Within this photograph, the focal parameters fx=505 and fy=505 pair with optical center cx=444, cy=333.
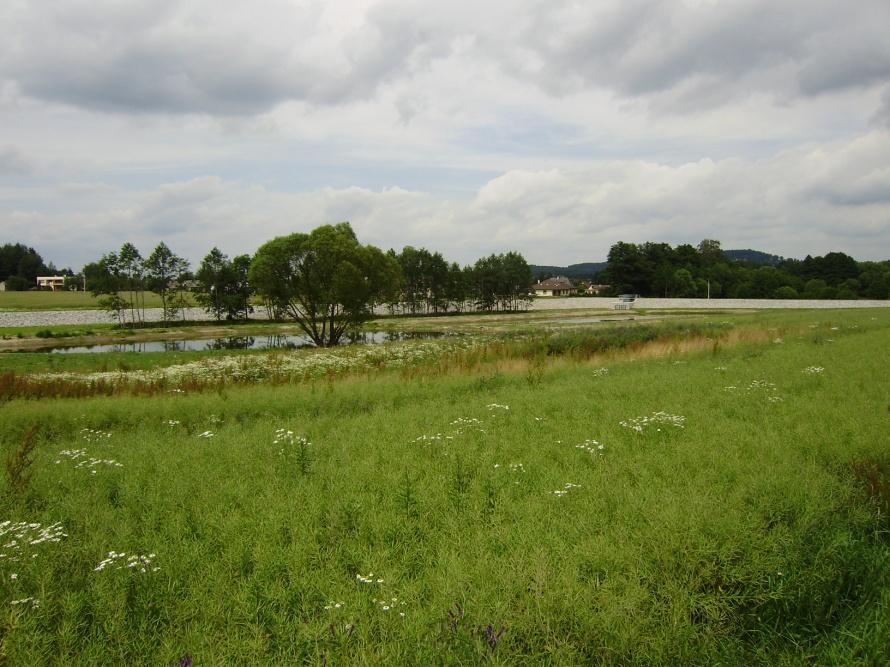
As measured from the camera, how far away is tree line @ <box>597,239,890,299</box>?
110 metres

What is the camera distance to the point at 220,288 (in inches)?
2918

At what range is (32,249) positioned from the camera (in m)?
Result: 162

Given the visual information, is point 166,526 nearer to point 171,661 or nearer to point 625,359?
point 171,661

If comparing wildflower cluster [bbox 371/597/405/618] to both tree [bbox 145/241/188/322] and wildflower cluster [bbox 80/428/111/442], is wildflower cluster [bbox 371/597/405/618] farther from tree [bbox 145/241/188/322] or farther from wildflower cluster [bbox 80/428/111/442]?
tree [bbox 145/241/188/322]

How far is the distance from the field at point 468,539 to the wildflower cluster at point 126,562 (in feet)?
0.14

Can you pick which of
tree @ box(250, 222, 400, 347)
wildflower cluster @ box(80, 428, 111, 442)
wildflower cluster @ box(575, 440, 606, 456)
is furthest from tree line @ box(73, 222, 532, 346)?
wildflower cluster @ box(575, 440, 606, 456)

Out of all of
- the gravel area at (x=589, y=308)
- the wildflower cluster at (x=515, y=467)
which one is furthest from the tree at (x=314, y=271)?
the gravel area at (x=589, y=308)

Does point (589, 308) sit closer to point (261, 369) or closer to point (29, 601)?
point (261, 369)

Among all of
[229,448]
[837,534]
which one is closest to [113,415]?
[229,448]

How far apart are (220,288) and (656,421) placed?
7462 cm

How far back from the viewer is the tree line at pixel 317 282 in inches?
1518

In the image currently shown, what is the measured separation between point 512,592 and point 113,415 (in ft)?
41.3

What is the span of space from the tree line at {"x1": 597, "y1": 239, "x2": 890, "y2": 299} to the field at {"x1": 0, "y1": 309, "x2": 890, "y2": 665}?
11390 cm

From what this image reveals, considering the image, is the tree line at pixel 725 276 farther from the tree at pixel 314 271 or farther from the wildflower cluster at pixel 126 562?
the wildflower cluster at pixel 126 562
